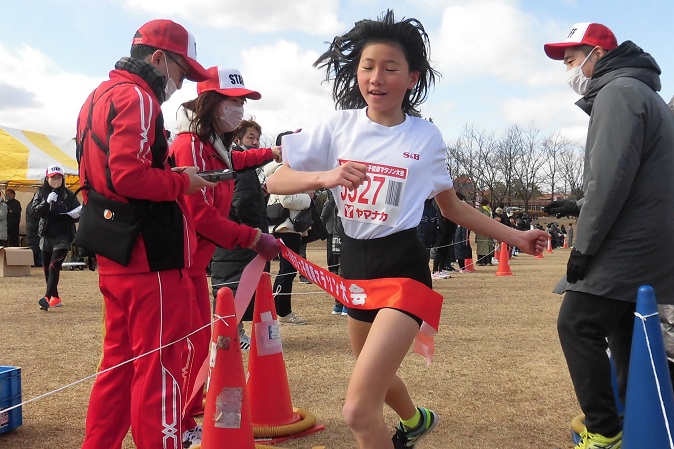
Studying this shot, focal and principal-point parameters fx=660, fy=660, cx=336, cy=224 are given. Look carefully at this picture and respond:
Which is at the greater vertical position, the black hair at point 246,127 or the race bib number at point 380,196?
the black hair at point 246,127

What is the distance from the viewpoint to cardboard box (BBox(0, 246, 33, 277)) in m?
14.6

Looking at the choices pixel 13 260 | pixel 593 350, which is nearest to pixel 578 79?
pixel 593 350

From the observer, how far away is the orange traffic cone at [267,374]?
13.2 ft

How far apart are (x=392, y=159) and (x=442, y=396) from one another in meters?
2.44

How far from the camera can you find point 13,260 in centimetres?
1464

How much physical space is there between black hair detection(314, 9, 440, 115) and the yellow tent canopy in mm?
17054

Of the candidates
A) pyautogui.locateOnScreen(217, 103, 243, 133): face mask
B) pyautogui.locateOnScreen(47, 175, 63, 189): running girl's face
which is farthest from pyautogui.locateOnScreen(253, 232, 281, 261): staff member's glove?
pyautogui.locateOnScreen(47, 175, 63, 189): running girl's face

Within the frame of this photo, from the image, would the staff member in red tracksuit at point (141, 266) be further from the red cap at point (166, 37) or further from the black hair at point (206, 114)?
the black hair at point (206, 114)

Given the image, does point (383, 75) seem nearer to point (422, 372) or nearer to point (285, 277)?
point (422, 372)

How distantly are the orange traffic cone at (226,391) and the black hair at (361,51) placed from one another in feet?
3.85

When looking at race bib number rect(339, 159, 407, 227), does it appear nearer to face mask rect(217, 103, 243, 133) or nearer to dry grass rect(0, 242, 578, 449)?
dry grass rect(0, 242, 578, 449)

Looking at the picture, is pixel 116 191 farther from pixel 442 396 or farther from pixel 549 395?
pixel 549 395

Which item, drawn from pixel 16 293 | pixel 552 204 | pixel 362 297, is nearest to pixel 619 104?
pixel 552 204

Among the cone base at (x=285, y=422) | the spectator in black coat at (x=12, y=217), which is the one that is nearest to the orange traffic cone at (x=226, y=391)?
the cone base at (x=285, y=422)
